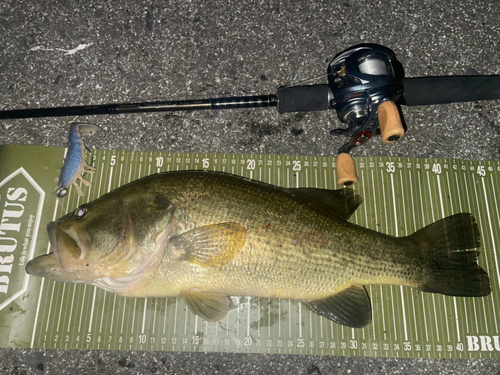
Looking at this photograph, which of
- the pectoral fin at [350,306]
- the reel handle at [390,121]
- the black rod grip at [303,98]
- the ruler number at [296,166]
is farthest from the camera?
the ruler number at [296,166]

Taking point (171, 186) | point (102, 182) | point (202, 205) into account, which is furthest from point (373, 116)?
point (102, 182)

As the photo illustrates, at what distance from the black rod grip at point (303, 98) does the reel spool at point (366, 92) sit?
96 mm

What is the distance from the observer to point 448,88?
8.25 ft

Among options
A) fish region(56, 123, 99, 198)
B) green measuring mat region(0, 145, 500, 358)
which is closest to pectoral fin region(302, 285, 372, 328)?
green measuring mat region(0, 145, 500, 358)

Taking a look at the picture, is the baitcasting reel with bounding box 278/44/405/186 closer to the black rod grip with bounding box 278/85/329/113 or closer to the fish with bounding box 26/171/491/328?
the black rod grip with bounding box 278/85/329/113

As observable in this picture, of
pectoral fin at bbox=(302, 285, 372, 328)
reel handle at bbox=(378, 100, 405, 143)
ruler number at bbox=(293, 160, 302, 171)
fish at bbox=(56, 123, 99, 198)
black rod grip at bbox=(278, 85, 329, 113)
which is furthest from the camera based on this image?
ruler number at bbox=(293, 160, 302, 171)

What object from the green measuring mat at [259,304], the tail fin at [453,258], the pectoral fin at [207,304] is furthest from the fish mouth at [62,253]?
the tail fin at [453,258]

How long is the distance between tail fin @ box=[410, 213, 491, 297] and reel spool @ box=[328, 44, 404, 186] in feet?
2.42

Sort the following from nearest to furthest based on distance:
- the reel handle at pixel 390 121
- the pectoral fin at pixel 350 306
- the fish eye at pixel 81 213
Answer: the reel handle at pixel 390 121 → the fish eye at pixel 81 213 → the pectoral fin at pixel 350 306

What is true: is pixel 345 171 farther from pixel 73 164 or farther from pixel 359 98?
pixel 73 164

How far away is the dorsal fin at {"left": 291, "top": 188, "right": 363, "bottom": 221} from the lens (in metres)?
2.33

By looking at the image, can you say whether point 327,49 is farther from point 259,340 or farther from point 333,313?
point 259,340

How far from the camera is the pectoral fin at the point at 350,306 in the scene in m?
2.21

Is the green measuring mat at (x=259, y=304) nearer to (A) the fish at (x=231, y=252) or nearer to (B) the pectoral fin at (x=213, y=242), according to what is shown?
(A) the fish at (x=231, y=252)
